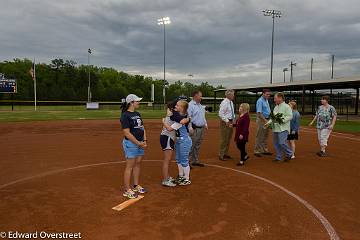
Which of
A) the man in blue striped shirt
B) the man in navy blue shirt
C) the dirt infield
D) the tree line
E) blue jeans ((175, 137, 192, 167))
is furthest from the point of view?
the tree line

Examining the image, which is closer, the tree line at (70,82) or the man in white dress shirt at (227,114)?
the man in white dress shirt at (227,114)

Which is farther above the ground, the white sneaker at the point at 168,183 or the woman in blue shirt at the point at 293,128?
the woman in blue shirt at the point at 293,128

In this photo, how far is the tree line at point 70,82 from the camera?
9194cm

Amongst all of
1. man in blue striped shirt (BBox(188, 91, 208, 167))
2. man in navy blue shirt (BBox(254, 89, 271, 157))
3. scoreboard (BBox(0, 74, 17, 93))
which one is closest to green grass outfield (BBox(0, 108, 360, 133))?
scoreboard (BBox(0, 74, 17, 93))

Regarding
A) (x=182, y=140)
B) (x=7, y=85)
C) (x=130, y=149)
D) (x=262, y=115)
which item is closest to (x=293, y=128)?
(x=262, y=115)

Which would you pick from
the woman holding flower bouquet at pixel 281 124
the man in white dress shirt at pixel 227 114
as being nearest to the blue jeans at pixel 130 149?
the man in white dress shirt at pixel 227 114

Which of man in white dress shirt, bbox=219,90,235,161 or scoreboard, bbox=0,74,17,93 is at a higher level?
scoreboard, bbox=0,74,17,93

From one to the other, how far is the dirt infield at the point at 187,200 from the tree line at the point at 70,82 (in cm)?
7743

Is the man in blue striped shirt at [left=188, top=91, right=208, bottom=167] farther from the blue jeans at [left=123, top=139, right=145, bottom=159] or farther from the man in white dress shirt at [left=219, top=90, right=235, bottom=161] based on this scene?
the blue jeans at [left=123, top=139, right=145, bottom=159]

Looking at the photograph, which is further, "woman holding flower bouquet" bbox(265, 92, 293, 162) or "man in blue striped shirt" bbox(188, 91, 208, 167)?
"woman holding flower bouquet" bbox(265, 92, 293, 162)

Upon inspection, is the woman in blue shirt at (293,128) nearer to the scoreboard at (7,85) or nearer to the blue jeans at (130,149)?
the blue jeans at (130,149)

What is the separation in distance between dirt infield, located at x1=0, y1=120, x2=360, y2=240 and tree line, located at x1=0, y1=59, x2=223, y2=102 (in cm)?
7743

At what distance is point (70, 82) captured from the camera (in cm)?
10450

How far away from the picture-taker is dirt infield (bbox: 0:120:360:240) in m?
4.77
